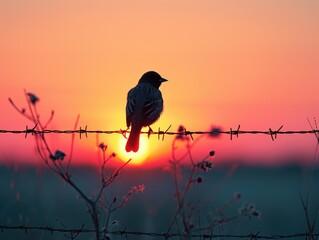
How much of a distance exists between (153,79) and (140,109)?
2.34m

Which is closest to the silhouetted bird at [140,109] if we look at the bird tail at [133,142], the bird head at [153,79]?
the bird tail at [133,142]

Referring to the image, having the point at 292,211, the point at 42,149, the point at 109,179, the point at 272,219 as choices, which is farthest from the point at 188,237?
the point at 292,211

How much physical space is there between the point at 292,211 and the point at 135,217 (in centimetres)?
1694

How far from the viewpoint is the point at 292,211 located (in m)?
44.2

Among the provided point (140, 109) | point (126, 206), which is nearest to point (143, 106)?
point (140, 109)

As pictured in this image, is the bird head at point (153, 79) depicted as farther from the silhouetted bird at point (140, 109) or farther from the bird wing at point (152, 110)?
the bird wing at point (152, 110)

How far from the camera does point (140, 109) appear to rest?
35.9 feet

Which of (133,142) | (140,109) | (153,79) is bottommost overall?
(133,142)

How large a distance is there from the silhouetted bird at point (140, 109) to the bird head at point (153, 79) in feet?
3.44

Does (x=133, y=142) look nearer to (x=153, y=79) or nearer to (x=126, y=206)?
(x=153, y=79)

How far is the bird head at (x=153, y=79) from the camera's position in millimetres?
13188

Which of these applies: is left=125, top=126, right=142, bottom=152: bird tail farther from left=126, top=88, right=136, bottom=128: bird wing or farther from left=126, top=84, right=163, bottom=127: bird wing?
left=126, top=88, right=136, bottom=128: bird wing

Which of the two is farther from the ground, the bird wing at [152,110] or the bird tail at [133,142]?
the bird wing at [152,110]

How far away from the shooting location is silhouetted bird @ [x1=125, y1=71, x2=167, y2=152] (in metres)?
10.4
